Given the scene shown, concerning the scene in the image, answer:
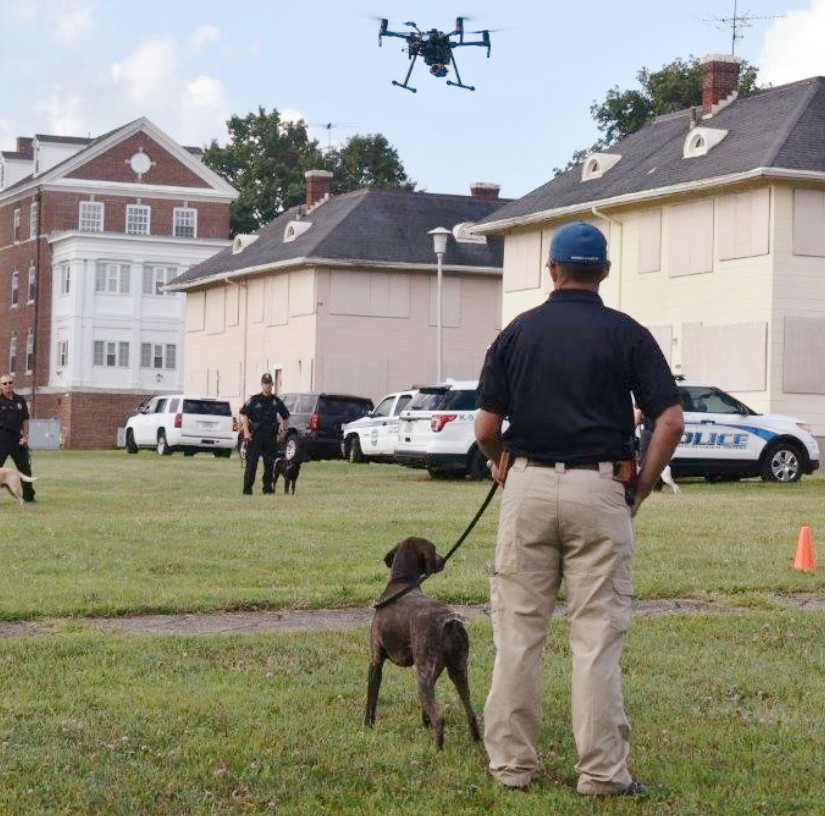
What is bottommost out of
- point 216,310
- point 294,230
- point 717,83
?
point 216,310

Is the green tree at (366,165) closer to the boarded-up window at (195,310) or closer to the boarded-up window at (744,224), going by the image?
the boarded-up window at (195,310)

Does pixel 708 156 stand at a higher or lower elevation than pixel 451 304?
higher

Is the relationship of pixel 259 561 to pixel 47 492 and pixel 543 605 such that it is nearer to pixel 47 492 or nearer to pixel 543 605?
pixel 543 605

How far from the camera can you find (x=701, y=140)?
141ft

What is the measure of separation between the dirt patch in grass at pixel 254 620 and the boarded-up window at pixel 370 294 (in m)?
45.5

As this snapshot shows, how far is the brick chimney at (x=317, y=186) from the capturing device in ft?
220

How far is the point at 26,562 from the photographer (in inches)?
613

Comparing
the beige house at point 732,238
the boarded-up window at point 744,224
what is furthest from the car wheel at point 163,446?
the boarded-up window at point 744,224

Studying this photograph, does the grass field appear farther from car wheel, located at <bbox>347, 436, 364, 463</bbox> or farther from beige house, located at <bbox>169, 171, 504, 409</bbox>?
beige house, located at <bbox>169, 171, 504, 409</bbox>

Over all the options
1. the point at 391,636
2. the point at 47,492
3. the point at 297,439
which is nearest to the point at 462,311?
the point at 297,439

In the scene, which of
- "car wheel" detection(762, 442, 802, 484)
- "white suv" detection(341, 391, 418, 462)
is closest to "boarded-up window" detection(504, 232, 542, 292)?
"white suv" detection(341, 391, 418, 462)

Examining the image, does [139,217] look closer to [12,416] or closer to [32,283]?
[32,283]

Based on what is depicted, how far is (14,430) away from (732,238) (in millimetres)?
19813

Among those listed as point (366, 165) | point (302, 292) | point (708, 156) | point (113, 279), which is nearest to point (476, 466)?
point (708, 156)
